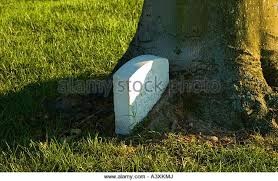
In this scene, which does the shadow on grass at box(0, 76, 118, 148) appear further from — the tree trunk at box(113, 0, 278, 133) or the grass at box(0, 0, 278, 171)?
the tree trunk at box(113, 0, 278, 133)

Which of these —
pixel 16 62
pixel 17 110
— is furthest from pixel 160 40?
pixel 16 62

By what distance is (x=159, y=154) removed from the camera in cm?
405

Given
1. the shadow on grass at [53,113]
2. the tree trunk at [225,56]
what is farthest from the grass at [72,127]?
the tree trunk at [225,56]

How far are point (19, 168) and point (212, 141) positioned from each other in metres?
1.31

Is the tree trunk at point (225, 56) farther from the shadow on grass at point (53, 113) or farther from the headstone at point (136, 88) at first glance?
the shadow on grass at point (53, 113)

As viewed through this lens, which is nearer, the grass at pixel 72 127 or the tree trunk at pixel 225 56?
the grass at pixel 72 127

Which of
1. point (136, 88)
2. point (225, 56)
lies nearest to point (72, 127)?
point (136, 88)

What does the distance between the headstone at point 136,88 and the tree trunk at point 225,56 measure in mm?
213

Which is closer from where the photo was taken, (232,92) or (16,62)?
(232,92)

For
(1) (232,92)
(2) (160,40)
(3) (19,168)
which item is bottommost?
(3) (19,168)

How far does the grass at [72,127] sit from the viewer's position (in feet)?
13.1

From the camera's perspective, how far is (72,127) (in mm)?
4590

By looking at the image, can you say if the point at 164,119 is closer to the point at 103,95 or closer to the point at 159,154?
the point at 159,154

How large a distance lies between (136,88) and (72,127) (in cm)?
68
